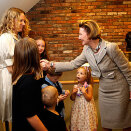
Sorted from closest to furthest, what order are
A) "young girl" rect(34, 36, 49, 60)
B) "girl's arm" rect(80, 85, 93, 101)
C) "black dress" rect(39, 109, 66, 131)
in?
"black dress" rect(39, 109, 66, 131) → "girl's arm" rect(80, 85, 93, 101) → "young girl" rect(34, 36, 49, 60)

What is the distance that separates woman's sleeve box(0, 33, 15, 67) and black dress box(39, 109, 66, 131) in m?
0.62

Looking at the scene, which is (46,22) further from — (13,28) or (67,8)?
(13,28)

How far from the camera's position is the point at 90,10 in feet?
15.3

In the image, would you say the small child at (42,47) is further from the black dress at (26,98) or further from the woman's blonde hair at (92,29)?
the black dress at (26,98)

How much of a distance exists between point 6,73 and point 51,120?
675 millimetres

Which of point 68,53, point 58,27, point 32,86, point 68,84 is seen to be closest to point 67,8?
point 58,27

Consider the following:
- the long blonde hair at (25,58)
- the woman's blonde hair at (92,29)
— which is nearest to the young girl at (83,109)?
the woman's blonde hair at (92,29)

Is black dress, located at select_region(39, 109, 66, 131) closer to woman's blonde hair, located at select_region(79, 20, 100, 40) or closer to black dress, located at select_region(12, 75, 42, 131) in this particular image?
black dress, located at select_region(12, 75, 42, 131)

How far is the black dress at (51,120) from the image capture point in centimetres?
146

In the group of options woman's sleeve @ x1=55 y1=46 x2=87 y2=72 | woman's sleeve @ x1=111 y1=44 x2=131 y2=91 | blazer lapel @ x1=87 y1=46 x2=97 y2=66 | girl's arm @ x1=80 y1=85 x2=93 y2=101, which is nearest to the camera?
woman's sleeve @ x1=111 y1=44 x2=131 y2=91

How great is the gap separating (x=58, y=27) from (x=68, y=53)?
694mm

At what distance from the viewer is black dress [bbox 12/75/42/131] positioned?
1262 millimetres

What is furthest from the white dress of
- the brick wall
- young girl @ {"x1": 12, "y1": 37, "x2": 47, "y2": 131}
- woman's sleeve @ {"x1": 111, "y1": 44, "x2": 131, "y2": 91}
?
the brick wall

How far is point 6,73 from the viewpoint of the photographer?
6.01 feet
